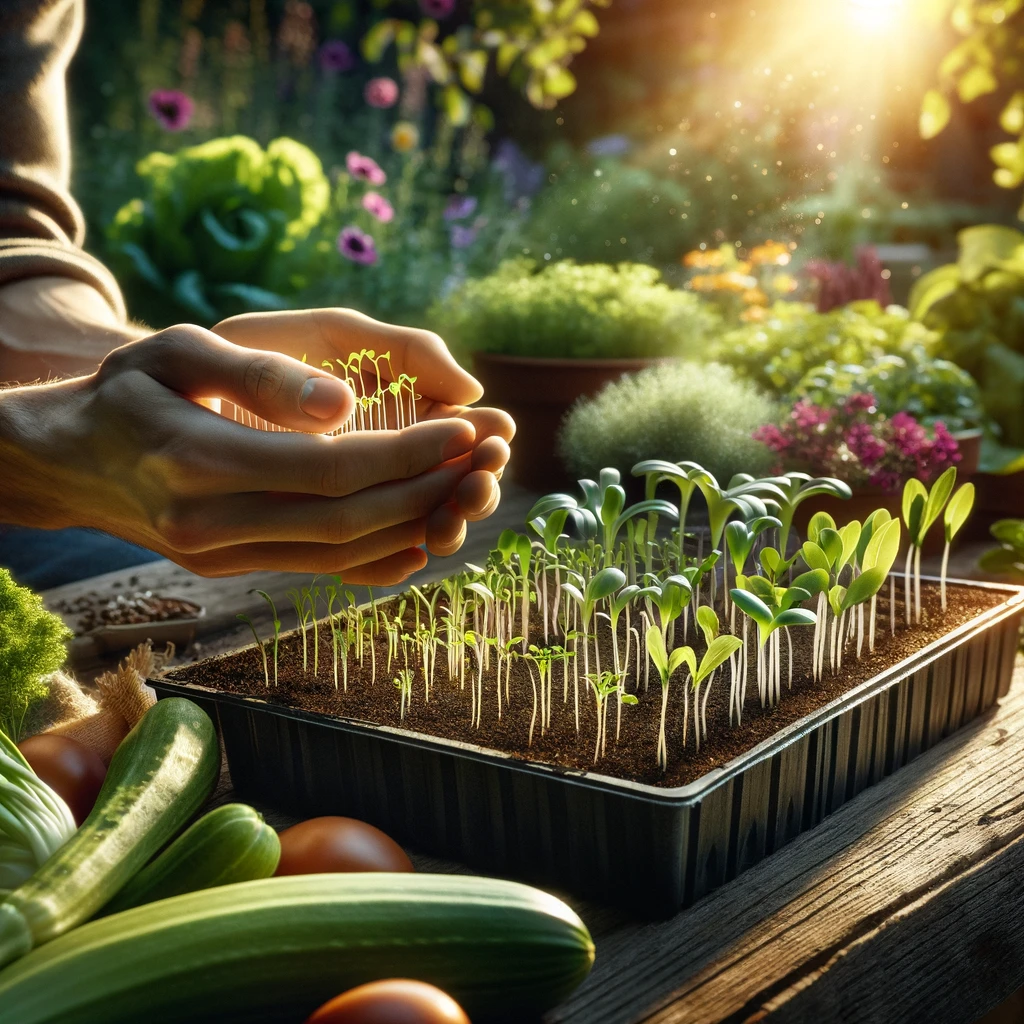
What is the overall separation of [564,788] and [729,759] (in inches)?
5.8

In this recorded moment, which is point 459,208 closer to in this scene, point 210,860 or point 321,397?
point 321,397

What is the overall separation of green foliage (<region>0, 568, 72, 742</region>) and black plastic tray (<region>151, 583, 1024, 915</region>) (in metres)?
0.12

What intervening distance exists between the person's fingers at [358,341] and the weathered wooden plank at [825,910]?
604 millimetres

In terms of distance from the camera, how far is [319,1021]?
0.65 metres

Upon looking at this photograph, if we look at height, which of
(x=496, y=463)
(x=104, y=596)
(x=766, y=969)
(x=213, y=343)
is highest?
(x=213, y=343)

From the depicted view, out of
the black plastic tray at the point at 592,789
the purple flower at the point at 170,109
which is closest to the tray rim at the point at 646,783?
the black plastic tray at the point at 592,789

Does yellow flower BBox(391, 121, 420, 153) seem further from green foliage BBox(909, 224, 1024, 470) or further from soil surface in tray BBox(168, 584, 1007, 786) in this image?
soil surface in tray BBox(168, 584, 1007, 786)

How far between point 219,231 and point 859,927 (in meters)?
3.07

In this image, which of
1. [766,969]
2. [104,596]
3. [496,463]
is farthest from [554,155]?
[766,969]

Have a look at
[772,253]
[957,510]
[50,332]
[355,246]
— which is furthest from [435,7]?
[957,510]

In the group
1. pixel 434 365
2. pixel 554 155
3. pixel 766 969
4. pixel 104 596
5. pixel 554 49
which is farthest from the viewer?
pixel 554 155

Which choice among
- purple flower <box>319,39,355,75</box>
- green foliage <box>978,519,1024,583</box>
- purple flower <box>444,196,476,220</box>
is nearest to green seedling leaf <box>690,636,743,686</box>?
green foliage <box>978,519,1024,583</box>

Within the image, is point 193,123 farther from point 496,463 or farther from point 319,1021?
point 319,1021

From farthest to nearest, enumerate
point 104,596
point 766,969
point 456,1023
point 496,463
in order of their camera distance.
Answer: point 104,596 → point 496,463 → point 766,969 → point 456,1023
